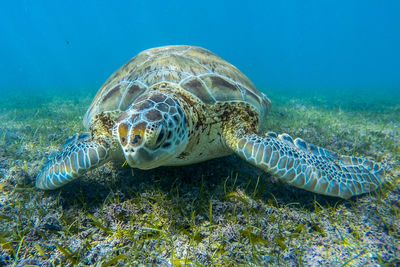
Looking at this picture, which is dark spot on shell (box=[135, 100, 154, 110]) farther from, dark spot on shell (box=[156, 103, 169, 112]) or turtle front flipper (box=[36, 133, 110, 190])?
turtle front flipper (box=[36, 133, 110, 190])

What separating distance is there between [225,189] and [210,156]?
19.4 inches

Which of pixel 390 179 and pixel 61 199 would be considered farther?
pixel 390 179

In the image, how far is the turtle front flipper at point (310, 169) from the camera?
1784 millimetres

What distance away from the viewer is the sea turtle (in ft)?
5.18

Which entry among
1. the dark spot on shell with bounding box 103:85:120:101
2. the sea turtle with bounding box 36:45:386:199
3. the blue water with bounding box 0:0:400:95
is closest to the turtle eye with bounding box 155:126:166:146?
the sea turtle with bounding box 36:45:386:199

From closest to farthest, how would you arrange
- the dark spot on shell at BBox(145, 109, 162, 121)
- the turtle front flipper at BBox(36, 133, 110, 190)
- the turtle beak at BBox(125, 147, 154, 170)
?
1. the turtle beak at BBox(125, 147, 154, 170)
2. the dark spot on shell at BBox(145, 109, 162, 121)
3. the turtle front flipper at BBox(36, 133, 110, 190)

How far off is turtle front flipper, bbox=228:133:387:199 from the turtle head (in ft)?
2.34

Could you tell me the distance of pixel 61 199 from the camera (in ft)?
6.30

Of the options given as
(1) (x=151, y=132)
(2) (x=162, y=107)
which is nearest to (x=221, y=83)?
(2) (x=162, y=107)

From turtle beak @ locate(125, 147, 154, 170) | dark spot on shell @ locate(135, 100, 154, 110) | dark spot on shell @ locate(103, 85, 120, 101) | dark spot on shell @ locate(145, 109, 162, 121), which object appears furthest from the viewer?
dark spot on shell @ locate(103, 85, 120, 101)

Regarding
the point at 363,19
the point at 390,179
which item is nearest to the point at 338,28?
the point at 363,19

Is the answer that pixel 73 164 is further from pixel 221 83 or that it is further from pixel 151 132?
pixel 221 83

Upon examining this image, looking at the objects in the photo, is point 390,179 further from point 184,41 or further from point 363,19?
point 363,19

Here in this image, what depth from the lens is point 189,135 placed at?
1932 mm
